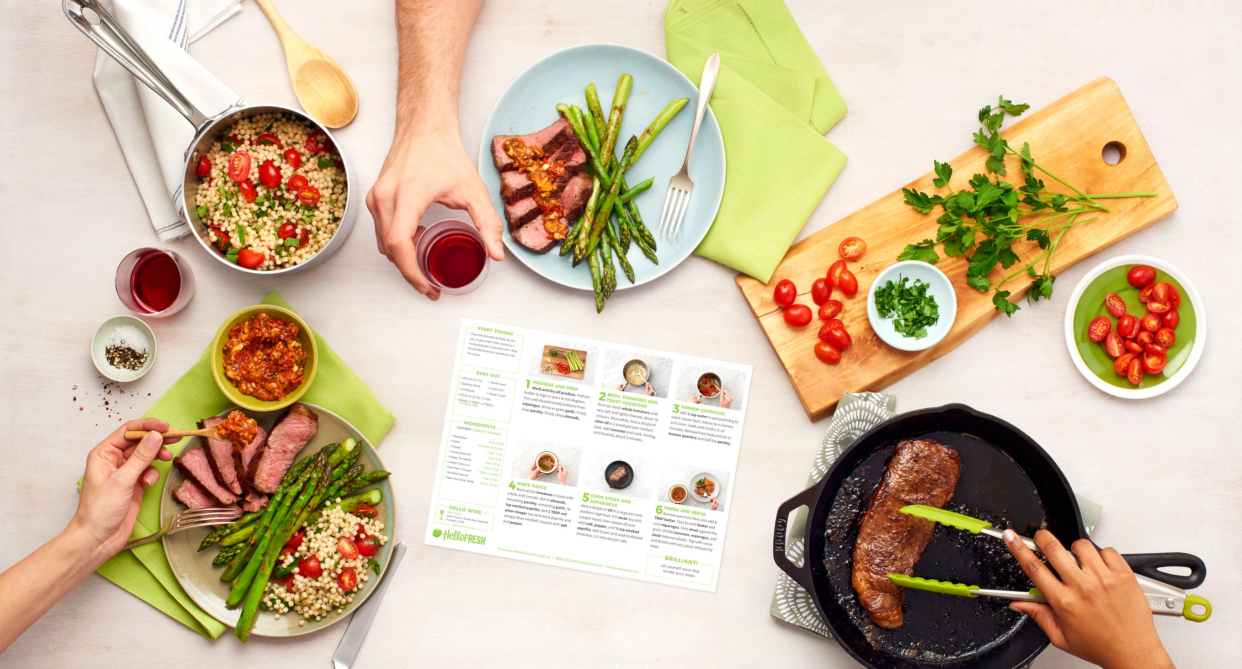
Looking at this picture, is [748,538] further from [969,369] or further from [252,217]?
[252,217]

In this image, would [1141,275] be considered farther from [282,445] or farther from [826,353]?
[282,445]

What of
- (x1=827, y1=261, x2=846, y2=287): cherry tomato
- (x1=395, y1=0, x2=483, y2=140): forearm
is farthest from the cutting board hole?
(x1=395, y1=0, x2=483, y2=140): forearm

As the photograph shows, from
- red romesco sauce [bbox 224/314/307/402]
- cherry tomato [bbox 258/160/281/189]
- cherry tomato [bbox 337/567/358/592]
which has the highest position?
cherry tomato [bbox 258/160/281/189]

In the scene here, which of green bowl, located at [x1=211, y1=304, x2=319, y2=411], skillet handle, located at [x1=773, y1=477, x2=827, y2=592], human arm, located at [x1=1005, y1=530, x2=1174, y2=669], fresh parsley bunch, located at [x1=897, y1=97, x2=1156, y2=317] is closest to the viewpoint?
human arm, located at [x1=1005, y1=530, x2=1174, y2=669]

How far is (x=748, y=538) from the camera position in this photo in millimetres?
2768

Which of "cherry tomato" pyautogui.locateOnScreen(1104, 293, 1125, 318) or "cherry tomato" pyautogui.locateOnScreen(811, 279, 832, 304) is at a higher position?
"cherry tomato" pyautogui.locateOnScreen(1104, 293, 1125, 318)

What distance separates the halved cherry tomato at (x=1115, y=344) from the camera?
8.93ft

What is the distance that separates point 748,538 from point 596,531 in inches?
25.0

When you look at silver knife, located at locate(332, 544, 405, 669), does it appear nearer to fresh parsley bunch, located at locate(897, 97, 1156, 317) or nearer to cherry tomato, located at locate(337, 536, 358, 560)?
cherry tomato, located at locate(337, 536, 358, 560)

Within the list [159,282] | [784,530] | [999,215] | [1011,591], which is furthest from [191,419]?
[999,215]

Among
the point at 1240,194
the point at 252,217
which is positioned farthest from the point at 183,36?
the point at 1240,194

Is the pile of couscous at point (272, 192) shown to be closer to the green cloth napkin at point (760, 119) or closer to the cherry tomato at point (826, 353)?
the green cloth napkin at point (760, 119)

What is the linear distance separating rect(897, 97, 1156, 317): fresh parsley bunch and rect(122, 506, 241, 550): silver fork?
289cm

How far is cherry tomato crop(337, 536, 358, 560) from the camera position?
2570 mm
